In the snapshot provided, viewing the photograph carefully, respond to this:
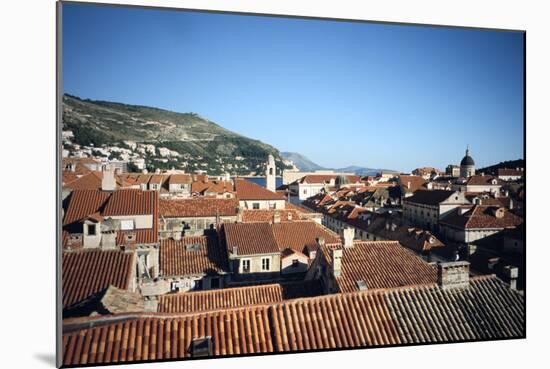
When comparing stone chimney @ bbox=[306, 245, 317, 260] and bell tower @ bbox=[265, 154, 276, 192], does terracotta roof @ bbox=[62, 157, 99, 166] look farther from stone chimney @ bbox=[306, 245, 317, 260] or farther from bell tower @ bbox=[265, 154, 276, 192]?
stone chimney @ bbox=[306, 245, 317, 260]

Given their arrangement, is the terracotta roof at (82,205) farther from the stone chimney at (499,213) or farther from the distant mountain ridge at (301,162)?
the stone chimney at (499,213)

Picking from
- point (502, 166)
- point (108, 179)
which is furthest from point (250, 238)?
point (502, 166)

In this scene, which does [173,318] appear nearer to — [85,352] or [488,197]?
[85,352]

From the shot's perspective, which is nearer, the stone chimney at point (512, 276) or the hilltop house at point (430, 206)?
the stone chimney at point (512, 276)

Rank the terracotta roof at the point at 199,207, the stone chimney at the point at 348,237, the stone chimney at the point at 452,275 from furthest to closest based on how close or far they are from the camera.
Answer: the terracotta roof at the point at 199,207
the stone chimney at the point at 348,237
the stone chimney at the point at 452,275

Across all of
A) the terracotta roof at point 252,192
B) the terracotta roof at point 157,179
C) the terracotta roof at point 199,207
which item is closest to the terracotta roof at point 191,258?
the terracotta roof at point 157,179
